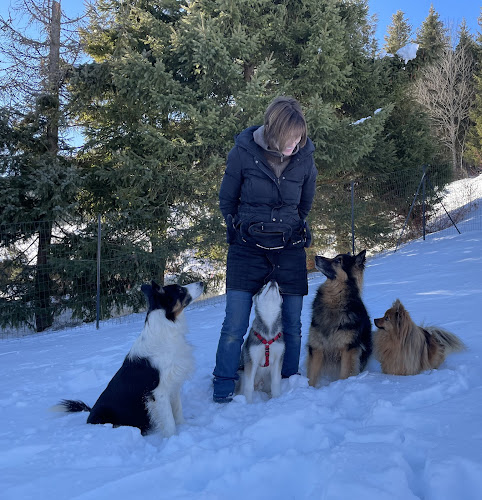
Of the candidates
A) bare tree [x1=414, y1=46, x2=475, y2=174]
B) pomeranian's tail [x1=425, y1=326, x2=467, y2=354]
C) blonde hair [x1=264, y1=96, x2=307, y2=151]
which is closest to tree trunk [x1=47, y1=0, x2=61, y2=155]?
blonde hair [x1=264, y1=96, x2=307, y2=151]

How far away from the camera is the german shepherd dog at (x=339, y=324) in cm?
349

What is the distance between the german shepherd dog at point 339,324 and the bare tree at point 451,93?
26.8 metres

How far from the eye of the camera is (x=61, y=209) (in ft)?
30.0

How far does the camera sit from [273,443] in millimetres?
2354

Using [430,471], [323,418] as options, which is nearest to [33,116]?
[323,418]

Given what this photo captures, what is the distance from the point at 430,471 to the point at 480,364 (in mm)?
1765

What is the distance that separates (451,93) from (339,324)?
2897 cm

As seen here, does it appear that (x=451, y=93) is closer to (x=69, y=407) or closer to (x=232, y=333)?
(x=232, y=333)

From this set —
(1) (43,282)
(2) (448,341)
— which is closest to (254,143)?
(2) (448,341)

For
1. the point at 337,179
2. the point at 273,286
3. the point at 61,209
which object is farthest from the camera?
the point at 337,179

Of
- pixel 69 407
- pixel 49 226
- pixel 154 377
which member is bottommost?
pixel 69 407

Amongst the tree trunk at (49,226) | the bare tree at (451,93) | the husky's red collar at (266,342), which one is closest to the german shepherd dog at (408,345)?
the husky's red collar at (266,342)

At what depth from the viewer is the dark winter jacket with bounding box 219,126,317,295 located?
2959 millimetres

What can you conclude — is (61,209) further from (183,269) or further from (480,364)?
(480,364)
